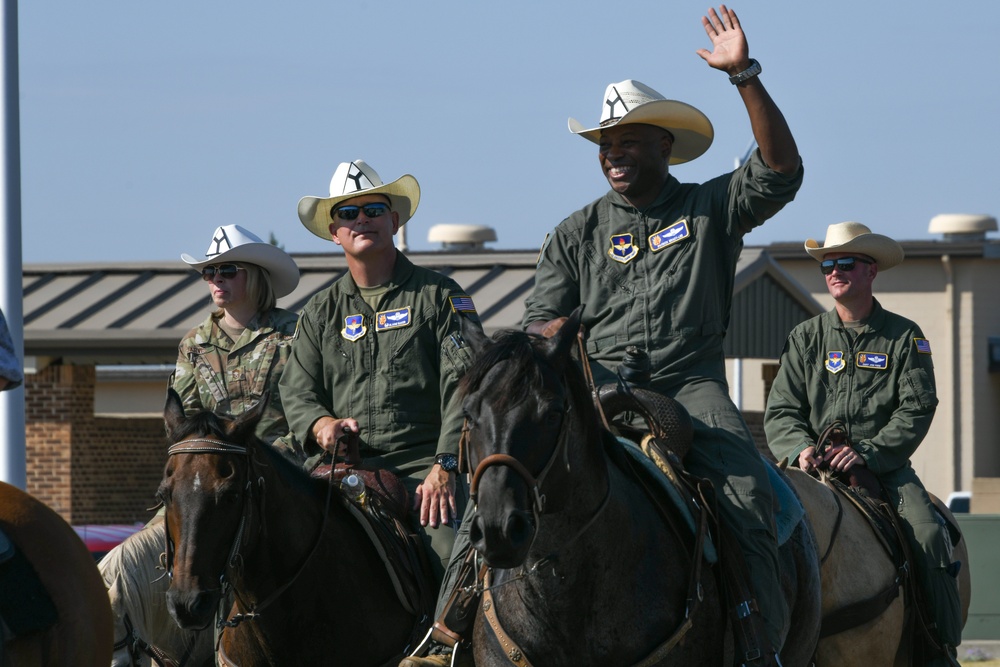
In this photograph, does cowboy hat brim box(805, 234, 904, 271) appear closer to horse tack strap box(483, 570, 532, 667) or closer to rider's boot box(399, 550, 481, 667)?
rider's boot box(399, 550, 481, 667)

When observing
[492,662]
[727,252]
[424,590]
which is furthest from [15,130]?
[492,662]

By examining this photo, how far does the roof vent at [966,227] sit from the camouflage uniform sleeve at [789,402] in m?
25.8

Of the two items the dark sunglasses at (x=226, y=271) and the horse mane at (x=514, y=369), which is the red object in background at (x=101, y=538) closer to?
the dark sunglasses at (x=226, y=271)

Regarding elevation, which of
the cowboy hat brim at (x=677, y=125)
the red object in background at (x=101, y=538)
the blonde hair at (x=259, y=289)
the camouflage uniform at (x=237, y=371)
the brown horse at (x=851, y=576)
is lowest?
the red object in background at (x=101, y=538)

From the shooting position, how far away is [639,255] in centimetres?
631

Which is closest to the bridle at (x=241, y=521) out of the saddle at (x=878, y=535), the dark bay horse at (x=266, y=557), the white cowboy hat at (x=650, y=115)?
the dark bay horse at (x=266, y=557)

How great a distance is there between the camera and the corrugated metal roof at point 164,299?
2028 cm

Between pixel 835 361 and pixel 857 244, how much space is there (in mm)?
715

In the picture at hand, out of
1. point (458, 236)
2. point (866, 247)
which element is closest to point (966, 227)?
point (458, 236)

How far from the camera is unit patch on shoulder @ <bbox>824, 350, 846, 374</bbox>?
8.96 meters

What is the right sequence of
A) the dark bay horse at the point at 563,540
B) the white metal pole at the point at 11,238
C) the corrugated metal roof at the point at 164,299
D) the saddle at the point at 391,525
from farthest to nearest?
the corrugated metal roof at the point at 164,299, the white metal pole at the point at 11,238, the saddle at the point at 391,525, the dark bay horse at the point at 563,540

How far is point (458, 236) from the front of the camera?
1220 inches

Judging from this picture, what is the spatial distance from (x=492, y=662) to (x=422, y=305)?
2621 millimetres

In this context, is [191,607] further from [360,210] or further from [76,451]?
[76,451]
